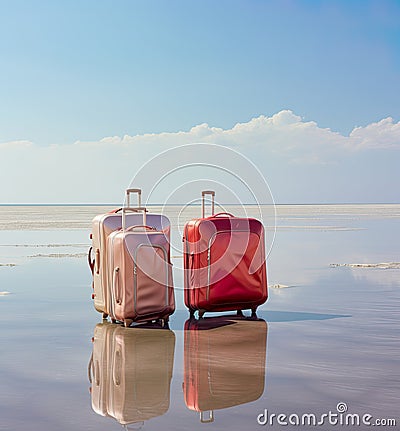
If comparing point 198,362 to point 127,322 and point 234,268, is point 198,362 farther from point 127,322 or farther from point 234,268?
point 234,268

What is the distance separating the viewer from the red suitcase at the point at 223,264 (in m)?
7.69

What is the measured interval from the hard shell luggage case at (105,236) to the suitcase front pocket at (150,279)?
0.38 metres

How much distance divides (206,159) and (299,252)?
8.66 m

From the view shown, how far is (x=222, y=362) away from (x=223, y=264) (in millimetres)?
2239

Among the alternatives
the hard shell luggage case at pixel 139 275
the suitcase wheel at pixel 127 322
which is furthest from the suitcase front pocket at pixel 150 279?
the suitcase wheel at pixel 127 322

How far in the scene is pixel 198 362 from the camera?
5.64 meters

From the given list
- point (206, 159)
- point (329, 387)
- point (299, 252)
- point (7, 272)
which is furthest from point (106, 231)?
point (299, 252)

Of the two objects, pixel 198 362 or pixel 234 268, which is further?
pixel 234 268

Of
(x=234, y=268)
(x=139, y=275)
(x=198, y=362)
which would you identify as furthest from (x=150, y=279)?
(x=198, y=362)

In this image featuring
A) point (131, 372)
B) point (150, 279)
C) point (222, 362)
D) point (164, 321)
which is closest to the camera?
point (131, 372)

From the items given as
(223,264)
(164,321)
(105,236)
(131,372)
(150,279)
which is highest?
(105,236)

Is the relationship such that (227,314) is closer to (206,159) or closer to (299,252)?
(206,159)

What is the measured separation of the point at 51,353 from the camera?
596 centimetres

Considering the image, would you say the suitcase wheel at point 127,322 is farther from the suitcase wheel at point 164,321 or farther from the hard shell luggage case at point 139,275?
the suitcase wheel at point 164,321
